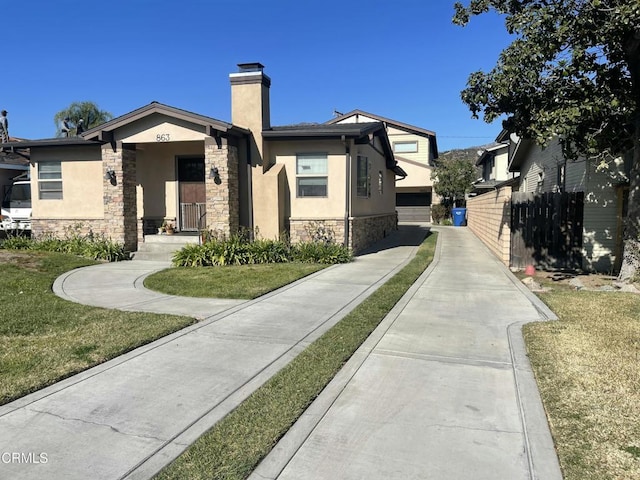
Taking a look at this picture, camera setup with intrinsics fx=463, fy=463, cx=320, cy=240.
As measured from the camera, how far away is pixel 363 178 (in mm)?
16219

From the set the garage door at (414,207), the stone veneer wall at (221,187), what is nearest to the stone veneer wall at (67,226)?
the stone veneer wall at (221,187)

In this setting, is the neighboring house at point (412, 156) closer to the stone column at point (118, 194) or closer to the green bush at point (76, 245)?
the stone column at point (118, 194)

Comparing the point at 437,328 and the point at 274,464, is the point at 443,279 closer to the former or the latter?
the point at 437,328

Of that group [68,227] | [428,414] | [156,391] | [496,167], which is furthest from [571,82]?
[496,167]

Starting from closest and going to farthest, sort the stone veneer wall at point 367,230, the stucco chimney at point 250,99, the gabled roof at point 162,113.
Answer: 1. the gabled roof at point 162,113
2. the stucco chimney at point 250,99
3. the stone veneer wall at point 367,230

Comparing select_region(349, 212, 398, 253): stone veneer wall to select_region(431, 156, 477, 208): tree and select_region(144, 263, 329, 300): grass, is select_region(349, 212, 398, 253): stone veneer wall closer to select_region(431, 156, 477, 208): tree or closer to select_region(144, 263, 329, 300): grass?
select_region(144, 263, 329, 300): grass

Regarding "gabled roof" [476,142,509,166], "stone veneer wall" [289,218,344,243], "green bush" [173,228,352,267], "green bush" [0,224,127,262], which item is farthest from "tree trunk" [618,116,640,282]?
"gabled roof" [476,142,509,166]

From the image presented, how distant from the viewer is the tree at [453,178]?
33469 mm

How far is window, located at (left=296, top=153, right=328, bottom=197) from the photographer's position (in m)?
14.3

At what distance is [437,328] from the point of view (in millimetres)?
6504

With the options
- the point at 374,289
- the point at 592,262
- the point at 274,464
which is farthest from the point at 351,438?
the point at 592,262

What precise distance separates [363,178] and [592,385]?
1240 cm

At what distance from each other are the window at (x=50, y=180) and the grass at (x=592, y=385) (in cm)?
1535

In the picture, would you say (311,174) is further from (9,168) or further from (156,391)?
(9,168)
